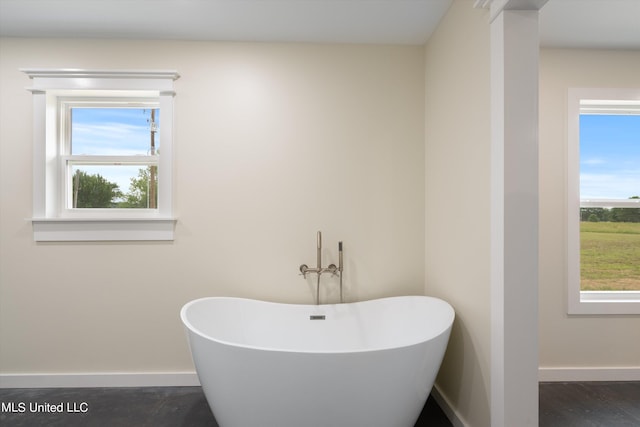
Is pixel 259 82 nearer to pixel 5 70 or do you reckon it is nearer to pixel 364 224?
pixel 364 224

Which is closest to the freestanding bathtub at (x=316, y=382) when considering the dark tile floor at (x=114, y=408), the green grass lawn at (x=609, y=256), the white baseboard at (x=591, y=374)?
the dark tile floor at (x=114, y=408)

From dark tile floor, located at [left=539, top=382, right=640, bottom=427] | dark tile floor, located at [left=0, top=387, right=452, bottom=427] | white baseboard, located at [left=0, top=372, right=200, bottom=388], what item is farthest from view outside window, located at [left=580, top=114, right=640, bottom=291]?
white baseboard, located at [left=0, top=372, right=200, bottom=388]

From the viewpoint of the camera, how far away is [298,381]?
1385mm

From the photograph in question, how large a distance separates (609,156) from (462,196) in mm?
1675

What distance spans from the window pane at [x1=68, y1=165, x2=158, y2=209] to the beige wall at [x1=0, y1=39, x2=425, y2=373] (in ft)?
0.91

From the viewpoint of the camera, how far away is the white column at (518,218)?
1.36 metres

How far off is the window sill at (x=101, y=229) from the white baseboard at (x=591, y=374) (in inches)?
112

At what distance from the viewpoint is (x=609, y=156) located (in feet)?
8.37

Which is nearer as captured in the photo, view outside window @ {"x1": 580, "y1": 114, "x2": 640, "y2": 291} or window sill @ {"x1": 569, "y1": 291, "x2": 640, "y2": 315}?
window sill @ {"x1": 569, "y1": 291, "x2": 640, "y2": 315}

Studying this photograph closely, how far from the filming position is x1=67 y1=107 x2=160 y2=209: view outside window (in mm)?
2432

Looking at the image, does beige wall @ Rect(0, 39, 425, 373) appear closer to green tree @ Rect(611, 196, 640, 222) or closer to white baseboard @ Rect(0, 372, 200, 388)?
white baseboard @ Rect(0, 372, 200, 388)

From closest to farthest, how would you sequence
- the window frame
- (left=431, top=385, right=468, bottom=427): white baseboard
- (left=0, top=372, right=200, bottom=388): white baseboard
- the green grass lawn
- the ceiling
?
(left=431, top=385, right=468, bottom=427): white baseboard < the ceiling < (left=0, top=372, right=200, bottom=388): white baseboard < the window frame < the green grass lawn

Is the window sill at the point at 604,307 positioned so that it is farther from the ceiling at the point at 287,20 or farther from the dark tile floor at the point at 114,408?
the ceiling at the point at 287,20

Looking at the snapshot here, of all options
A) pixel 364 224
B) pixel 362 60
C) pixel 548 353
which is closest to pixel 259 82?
pixel 362 60
